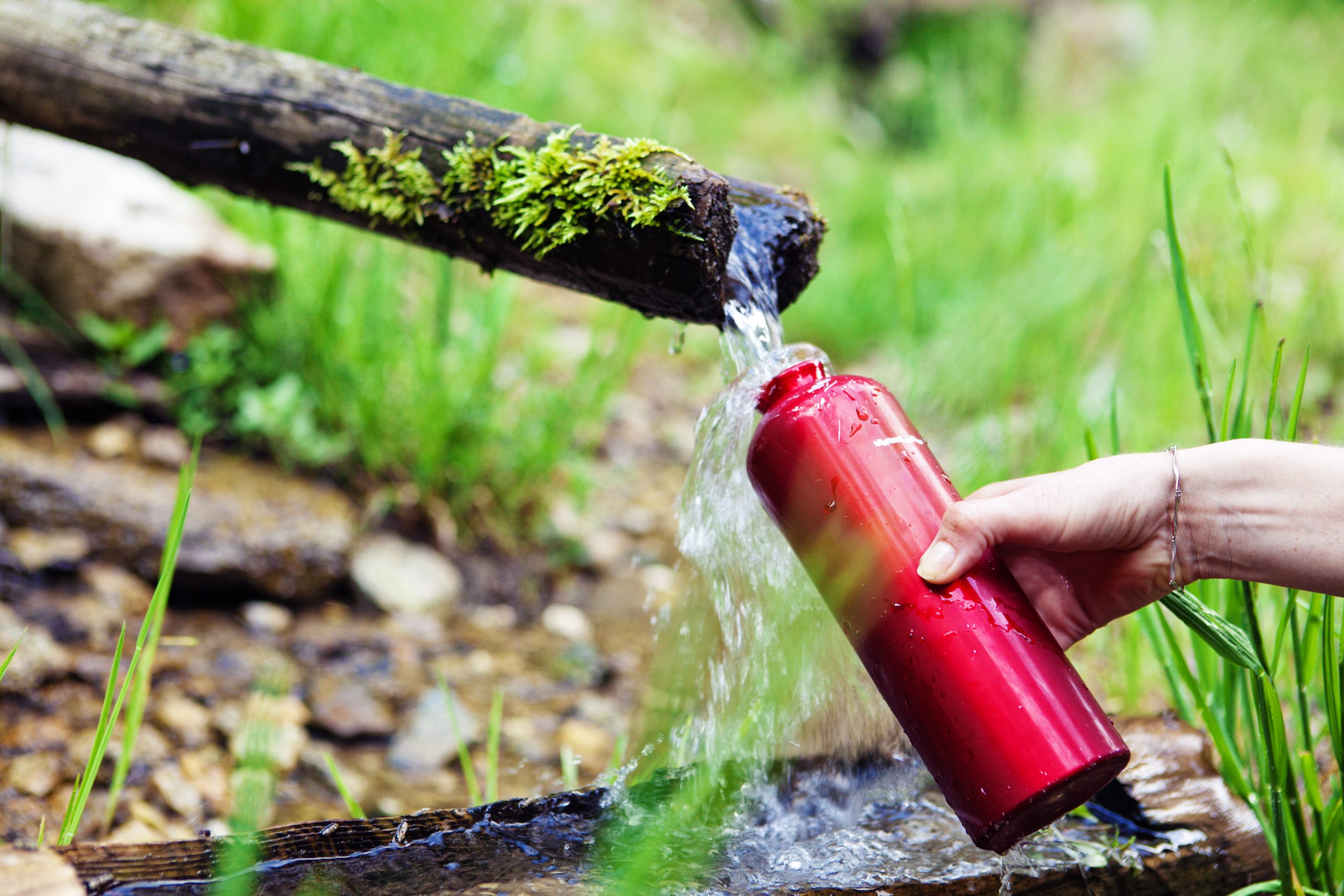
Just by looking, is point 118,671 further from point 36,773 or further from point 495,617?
point 495,617

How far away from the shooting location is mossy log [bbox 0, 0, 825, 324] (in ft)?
3.57

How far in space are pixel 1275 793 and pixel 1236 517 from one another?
32 centimetres

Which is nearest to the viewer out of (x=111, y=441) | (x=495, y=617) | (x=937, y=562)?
(x=937, y=562)

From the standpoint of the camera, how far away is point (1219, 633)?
3.36ft

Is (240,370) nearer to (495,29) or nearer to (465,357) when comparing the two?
(465,357)

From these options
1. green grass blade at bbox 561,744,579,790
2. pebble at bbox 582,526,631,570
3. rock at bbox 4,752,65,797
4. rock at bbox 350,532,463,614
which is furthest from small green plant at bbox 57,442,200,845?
pebble at bbox 582,526,631,570

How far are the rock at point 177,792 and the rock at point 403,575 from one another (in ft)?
2.02

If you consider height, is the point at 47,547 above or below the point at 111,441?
below

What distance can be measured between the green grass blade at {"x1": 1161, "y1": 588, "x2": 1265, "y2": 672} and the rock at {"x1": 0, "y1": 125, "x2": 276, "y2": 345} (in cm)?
224

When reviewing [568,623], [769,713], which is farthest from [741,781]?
[568,623]

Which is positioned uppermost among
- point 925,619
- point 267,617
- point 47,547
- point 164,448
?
point 164,448

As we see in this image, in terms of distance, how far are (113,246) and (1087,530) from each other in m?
2.30

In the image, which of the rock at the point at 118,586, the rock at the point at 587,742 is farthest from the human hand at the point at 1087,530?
the rock at the point at 118,586

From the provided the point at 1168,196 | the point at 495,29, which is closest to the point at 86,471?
the point at 495,29
